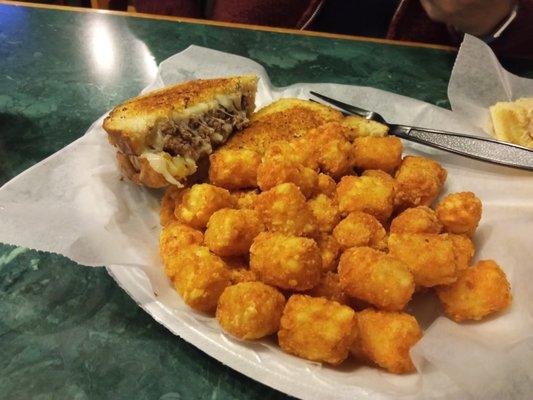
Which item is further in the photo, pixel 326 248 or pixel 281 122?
pixel 281 122

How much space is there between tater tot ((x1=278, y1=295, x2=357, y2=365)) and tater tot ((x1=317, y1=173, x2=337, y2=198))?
0.32 meters

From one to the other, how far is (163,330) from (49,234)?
9.7 inches

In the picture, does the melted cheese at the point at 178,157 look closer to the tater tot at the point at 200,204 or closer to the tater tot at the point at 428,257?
the tater tot at the point at 200,204

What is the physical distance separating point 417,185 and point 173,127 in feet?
1.68

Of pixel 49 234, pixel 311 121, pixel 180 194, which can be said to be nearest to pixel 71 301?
pixel 49 234

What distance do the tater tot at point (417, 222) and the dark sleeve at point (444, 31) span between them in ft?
3.98

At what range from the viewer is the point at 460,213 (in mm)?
981

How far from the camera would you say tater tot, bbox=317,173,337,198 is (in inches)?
41.9

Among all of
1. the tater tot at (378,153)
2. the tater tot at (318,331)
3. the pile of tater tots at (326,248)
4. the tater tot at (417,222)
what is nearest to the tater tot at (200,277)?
the pile of tater tots at (326,248)

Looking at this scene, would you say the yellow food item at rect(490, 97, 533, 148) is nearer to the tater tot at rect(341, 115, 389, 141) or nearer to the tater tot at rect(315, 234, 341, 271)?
the tater tot at rect(341, 115, 389, 141)

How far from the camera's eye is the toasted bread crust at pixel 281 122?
3.81 ft

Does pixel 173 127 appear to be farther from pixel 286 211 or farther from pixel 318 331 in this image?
pixel 318 331

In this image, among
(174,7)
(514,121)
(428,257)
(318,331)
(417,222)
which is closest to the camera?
(318,331)

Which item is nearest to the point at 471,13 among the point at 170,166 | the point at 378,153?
the point at 378,153
